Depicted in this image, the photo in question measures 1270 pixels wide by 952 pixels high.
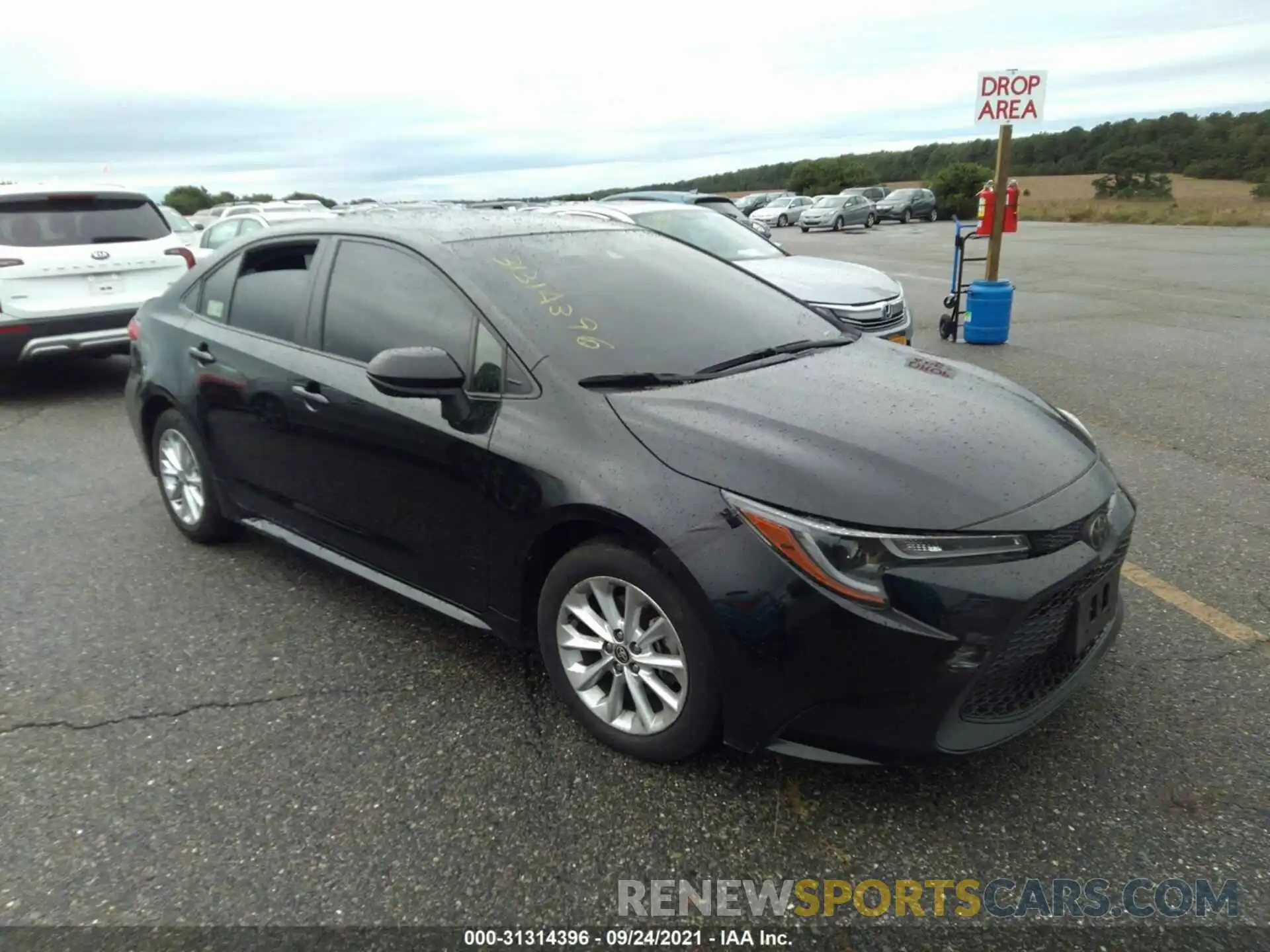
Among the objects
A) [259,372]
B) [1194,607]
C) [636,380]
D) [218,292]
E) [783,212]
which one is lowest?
[1194,607]

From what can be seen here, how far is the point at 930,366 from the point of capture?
3500 mm

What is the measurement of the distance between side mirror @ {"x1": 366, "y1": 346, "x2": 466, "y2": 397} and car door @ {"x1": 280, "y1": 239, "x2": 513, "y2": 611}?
67 mm

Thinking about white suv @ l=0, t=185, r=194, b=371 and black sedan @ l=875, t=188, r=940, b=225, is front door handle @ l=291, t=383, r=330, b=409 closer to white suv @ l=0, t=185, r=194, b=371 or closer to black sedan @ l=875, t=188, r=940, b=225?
white suv @ l=0, t=185, r=194, b=371

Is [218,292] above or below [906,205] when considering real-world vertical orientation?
above

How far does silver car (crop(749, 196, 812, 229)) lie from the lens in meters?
43.2

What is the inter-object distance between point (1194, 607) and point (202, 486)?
4.42m

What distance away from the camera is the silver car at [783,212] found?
142 feet

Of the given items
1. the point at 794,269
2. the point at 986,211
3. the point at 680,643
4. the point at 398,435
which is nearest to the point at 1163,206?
the point at 986,211

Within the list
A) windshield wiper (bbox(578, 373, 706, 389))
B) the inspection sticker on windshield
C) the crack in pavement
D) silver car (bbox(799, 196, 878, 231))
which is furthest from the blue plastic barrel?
silver car (bbox(799, 196, 878, 231))

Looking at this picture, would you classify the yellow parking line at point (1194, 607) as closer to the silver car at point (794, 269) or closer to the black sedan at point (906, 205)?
the silver car at point (794, 269)

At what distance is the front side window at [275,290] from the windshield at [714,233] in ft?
17.2

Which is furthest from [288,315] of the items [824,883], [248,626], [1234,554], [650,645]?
[1234,554]

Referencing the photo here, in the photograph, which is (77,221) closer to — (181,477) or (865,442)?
(181,477)

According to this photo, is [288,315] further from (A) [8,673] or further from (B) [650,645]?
(B) [650,645]
